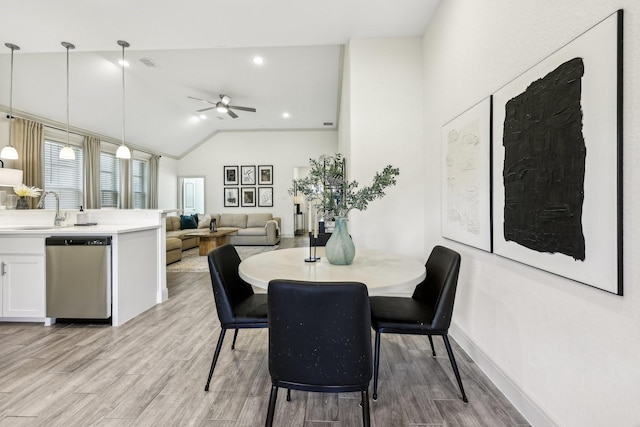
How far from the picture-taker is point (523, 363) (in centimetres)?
162

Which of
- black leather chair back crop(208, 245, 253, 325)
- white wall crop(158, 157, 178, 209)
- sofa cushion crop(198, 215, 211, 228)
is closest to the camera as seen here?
black leather chair back crop(208, 245, 253, 325)

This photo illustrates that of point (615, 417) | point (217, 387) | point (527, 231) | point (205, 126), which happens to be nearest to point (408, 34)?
point (527, 231)

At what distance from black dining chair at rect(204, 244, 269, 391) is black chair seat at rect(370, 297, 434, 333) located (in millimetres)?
626

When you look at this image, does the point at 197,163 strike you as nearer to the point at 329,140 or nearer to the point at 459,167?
the point at 329,140

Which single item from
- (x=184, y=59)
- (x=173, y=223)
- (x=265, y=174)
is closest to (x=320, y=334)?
(x=184, y=59)

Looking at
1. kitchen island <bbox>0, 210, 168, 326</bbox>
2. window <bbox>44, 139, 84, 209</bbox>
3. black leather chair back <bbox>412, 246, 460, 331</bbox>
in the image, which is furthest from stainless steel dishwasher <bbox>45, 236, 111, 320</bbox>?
window <bbox>44, 139, 84, 209</bbox>

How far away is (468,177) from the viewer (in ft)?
7.17

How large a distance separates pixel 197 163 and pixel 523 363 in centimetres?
947

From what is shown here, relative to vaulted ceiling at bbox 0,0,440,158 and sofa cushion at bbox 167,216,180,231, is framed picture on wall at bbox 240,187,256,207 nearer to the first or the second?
vaulted ceiling at bbox 0,0,440,158

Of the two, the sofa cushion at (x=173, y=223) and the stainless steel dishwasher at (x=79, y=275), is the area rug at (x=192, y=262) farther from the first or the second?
the stainless steel dishwasher at (x=79, y=275)

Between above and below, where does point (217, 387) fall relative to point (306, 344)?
below

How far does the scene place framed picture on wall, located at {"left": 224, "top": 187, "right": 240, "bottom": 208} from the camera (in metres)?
9.47

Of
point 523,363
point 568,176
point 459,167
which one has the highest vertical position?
point 459,167

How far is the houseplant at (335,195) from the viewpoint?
1845 mm
